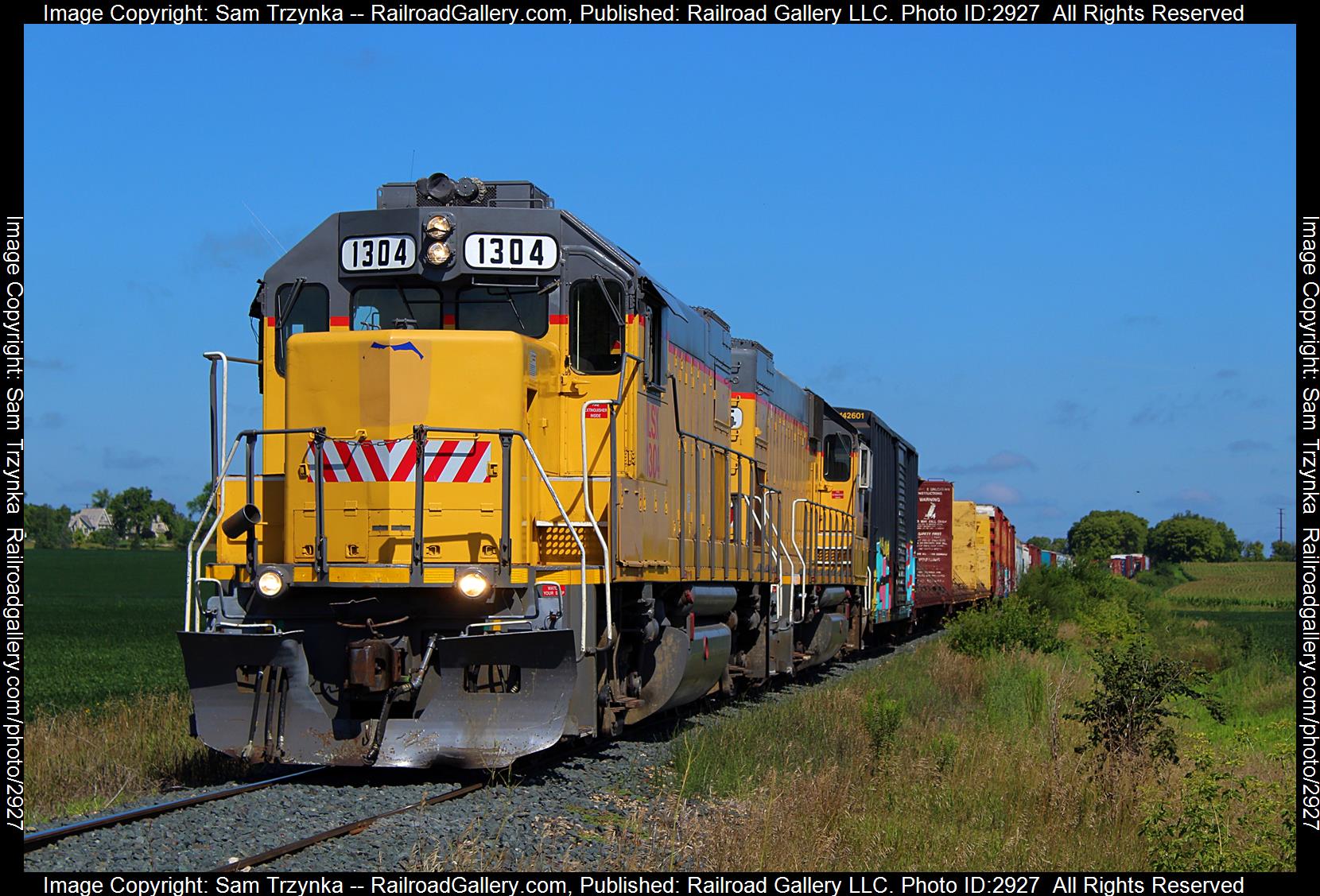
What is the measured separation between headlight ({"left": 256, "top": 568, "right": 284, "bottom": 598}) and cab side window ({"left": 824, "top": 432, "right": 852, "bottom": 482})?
11989 mm

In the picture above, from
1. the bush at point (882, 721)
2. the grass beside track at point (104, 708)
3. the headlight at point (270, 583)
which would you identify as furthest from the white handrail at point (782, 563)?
the headlight at point (270, 583)

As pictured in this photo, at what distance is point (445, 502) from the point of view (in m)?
8.98

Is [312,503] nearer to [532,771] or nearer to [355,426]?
[355,426]

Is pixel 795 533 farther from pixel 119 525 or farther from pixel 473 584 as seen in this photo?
pixel 119 525

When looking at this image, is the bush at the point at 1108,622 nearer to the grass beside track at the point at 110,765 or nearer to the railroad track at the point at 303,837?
the railroad track at the point at 303,837

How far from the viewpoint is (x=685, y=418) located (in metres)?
11.8

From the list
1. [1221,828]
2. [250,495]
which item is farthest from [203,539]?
[1221,828]

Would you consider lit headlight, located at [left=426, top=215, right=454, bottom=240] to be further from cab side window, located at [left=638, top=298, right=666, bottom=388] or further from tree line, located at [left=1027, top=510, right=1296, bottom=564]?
tree line, located at [left=1027, top=510, right=1296, bottom=564]

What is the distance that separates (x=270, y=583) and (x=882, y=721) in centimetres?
490

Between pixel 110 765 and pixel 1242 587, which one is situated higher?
pixel 110 765

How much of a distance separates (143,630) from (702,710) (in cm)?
2844

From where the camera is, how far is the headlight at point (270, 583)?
8.78 metres

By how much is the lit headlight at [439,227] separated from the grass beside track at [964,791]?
3921 mm
